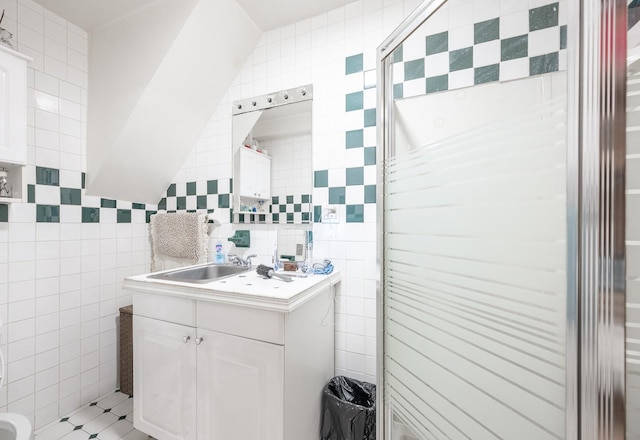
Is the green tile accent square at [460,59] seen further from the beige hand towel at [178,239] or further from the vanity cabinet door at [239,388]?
the beige hand towel at [178,239]

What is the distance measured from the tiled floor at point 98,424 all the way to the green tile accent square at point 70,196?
1287 mm

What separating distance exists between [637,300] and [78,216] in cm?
242

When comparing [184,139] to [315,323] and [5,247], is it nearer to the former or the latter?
[5,247]

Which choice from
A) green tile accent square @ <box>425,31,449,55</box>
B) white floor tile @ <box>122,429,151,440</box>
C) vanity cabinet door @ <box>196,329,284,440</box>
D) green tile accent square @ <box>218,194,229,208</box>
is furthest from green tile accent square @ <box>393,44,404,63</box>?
white floor tile @ <box>122,429,151,440</box>

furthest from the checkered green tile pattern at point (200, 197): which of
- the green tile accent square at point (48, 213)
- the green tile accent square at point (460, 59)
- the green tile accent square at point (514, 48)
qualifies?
the green tile accent square at point (514, 48)

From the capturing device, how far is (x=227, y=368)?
107 cm

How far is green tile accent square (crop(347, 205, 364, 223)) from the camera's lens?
146 cm

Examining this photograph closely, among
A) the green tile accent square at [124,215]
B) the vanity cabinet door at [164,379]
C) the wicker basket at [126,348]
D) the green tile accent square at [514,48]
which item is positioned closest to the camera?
the green tile accent square at [514,48]

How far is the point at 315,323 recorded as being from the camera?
1240 mm

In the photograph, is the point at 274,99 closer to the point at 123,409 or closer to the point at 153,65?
the point at 153,65

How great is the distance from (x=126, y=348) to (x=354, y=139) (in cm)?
203

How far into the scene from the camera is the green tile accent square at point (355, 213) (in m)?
1.46

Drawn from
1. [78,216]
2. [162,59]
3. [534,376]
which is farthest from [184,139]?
[534,376]

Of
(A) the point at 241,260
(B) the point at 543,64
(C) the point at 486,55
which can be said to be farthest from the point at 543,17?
(A) the point at 241,260
